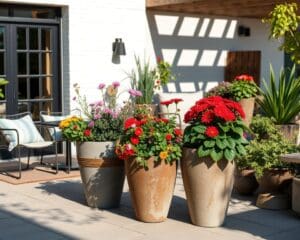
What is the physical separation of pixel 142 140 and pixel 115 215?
94 centimetres

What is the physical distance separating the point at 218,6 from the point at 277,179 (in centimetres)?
497

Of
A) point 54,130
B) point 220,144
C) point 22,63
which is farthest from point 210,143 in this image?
point 22,63

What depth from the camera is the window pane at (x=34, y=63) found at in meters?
9.23

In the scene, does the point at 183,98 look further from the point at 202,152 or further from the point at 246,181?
the point at 202,152

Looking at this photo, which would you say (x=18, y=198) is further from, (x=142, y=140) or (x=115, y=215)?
(x=142, y=140)

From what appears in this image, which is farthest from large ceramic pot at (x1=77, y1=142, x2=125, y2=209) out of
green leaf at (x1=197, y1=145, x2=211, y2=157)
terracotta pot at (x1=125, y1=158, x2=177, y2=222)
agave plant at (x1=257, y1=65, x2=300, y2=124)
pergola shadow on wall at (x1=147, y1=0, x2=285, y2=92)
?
pergola shadow on wall at (x1=147, y1=0, x2=285, y2=92)

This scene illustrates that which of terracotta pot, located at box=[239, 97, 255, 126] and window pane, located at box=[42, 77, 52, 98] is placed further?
terracotta pot, located at box=[239, 97, 255, 126]

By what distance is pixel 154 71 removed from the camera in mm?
10500

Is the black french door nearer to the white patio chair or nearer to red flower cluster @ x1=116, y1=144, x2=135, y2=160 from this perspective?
the white patio chair

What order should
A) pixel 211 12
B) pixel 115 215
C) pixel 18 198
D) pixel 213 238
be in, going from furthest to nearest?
pixel 211 12 < pixel 18 198 < pixel 115 215 < pixel 213 238

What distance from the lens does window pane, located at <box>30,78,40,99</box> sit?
9.27 meters

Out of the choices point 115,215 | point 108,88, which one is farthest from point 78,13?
point 115,215

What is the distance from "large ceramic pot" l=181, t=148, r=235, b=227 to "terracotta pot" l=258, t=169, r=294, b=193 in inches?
41.0

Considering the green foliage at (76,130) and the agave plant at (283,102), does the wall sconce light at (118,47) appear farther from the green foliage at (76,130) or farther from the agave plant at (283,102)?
the green foliage at (76,130)
